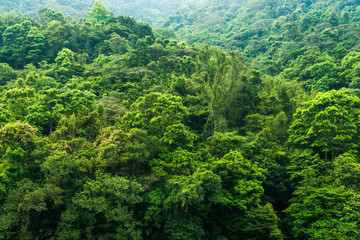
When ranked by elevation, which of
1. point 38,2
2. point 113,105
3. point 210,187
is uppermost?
point 38,2

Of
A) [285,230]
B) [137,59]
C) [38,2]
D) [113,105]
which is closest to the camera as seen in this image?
[285,230]

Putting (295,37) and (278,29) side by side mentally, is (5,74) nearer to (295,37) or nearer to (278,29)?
(295,37)

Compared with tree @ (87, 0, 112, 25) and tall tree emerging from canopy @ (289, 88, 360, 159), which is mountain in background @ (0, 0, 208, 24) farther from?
tall tree emerging from canopy @ (289, 88, 360, 159)

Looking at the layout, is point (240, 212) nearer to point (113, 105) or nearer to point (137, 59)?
point (113, 105)

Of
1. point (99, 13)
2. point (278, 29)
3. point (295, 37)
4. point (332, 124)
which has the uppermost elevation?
point (278, 29)

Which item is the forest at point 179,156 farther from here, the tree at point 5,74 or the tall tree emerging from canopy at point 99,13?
the tall tree emerging from canopy at point 99,13

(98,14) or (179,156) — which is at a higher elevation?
(98,14)

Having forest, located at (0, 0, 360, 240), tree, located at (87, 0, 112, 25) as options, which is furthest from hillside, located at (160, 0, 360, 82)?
Answer: tree, located at (87, 0, 112, 25)

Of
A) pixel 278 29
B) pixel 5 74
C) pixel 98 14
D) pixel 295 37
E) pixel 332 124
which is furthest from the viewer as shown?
pixel 278 29

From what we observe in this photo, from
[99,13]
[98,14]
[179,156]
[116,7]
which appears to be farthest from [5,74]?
[116,7]

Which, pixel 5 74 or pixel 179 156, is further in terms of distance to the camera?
pixel 5 74

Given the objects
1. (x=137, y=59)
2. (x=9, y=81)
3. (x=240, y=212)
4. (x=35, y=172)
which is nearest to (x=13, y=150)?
(x=35, y=172)
